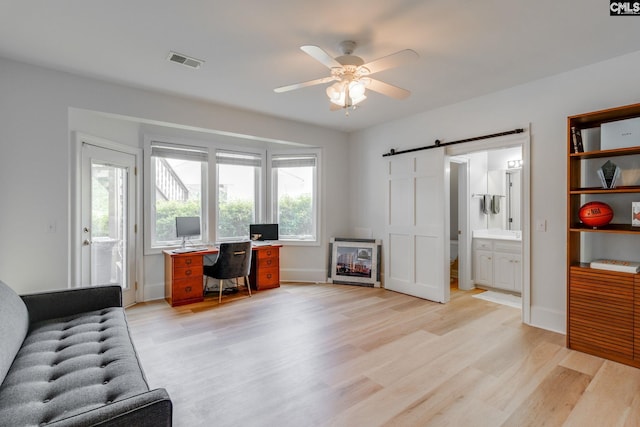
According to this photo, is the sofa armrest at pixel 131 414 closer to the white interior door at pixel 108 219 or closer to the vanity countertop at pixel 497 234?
the white interior door at pixel 108 219

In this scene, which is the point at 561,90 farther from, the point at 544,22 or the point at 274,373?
the point at 274,373

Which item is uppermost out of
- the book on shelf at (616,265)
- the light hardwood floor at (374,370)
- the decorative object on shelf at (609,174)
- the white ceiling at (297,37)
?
the white ceiling at (297,37)

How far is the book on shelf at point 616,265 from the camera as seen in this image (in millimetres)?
2566

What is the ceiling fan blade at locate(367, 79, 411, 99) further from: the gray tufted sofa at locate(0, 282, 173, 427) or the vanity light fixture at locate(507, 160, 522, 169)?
the vanity light fixture at locate(507, 160, 522, 169)

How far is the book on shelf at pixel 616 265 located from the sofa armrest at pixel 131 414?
11.2ft

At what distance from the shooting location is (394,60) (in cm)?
220

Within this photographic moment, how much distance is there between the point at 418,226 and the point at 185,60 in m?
3.55

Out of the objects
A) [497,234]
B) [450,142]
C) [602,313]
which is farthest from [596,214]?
[497,234]

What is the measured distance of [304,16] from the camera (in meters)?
2.21

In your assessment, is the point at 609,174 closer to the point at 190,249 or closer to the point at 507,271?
the point at 507,271

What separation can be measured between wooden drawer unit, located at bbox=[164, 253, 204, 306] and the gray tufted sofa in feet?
5.37

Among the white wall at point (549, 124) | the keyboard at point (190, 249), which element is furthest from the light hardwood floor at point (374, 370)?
the keyboard at point (190, 249)

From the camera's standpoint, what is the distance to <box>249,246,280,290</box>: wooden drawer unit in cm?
495

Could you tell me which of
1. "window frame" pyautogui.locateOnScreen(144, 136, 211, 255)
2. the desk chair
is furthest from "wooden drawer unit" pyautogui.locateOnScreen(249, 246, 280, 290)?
"window frame" pyautogui.locateOnScreen(144, 136, 211, 255)
